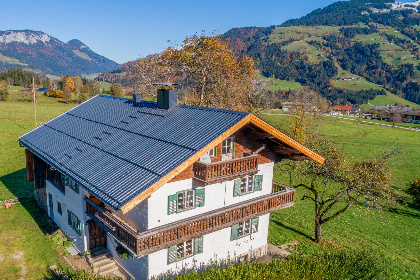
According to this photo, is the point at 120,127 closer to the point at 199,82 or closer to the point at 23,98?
the point at 199,82

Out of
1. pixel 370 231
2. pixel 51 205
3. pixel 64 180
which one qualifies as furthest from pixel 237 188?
pixel 370 231

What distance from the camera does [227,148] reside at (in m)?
17.7

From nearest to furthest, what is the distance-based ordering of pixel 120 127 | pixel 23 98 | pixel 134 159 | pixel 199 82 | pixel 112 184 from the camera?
pixel 112 184, pixel 134 159, pixel 120 127, pixel 199 82, pixel 23 98

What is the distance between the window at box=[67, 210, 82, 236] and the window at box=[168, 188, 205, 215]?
23.7 feet

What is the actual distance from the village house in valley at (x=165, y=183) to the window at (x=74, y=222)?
3.0 inches

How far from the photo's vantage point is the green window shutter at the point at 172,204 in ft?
50.7

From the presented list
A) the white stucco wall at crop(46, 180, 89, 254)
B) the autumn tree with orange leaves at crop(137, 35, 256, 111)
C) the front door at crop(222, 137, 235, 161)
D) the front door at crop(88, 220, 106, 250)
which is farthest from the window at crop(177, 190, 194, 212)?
the autumn tree with orange leaves at crop(137, 35, 256, 111)

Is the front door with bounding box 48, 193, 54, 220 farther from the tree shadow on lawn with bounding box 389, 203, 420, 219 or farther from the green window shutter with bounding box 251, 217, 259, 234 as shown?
the tree shadow on lawn with bounding box 389, 203, 420, 219

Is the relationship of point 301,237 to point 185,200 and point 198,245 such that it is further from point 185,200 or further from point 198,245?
point 185,200

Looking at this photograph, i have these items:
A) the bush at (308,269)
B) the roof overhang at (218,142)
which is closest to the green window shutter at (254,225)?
the bush at (308,269)

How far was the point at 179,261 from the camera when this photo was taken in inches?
655

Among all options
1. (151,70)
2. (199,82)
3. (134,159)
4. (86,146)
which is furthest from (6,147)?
(134,159)

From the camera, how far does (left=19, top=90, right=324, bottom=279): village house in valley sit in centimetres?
1415

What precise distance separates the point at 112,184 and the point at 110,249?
7.40m
